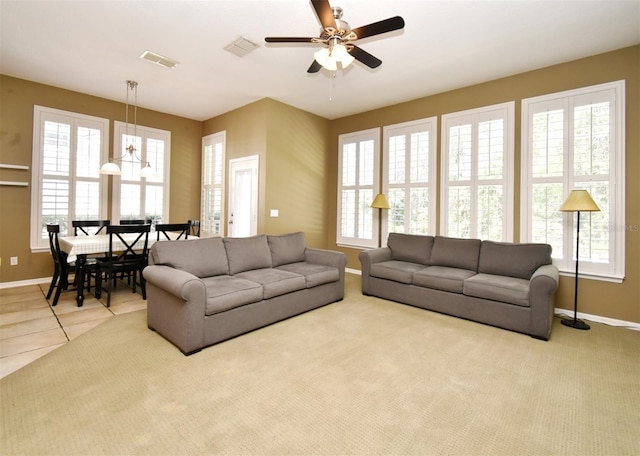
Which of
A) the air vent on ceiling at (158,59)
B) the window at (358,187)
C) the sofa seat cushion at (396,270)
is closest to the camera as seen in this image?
the air vent on ceiling at (158,59)

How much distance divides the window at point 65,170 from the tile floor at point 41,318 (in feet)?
3.73

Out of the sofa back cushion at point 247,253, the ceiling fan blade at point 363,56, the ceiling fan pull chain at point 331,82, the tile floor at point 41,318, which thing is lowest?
the tile floor at point 41,318

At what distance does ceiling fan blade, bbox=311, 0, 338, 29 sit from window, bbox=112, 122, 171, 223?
14.6 ft

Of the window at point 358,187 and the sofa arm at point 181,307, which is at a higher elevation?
the window at point 358,187

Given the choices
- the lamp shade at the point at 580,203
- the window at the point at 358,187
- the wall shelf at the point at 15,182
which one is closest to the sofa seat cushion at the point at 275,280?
the window at the point at 358,187

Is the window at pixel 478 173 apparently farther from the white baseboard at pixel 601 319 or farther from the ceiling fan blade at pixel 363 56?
the ceiling fan blade at pixel 363 56

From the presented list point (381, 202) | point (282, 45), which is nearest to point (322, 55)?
point (282, 45)

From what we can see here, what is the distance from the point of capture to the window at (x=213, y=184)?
20.7ft

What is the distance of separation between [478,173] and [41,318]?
18.9 ft

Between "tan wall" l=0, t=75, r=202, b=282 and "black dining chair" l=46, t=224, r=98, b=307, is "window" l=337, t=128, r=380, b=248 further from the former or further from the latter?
"black dining chair" l=46, t=224, r=98, b=307

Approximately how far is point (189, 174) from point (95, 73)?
98.2 inches

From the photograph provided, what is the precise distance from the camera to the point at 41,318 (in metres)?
3.46

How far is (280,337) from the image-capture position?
10.1 ft

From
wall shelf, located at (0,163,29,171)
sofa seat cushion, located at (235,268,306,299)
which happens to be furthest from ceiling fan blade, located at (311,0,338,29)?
wall shelf, located at (0,163,29,171)
